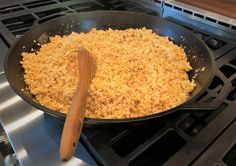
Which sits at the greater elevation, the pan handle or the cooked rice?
the pan handle

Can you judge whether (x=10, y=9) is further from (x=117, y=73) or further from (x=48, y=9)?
(x=117, y=73)

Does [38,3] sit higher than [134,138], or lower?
higher

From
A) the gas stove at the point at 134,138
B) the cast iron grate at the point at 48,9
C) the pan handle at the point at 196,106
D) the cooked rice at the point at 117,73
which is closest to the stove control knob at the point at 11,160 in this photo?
the gas stove at the point at 134,138

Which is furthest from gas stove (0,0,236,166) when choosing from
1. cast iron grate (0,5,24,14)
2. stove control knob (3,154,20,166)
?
cast iron grate (0,5,24,14)

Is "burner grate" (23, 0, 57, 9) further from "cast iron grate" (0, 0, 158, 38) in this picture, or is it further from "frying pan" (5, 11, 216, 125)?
"frying pan" (5, 11, 216, 125)

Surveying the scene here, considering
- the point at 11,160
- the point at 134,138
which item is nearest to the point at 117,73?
the point at 134,138

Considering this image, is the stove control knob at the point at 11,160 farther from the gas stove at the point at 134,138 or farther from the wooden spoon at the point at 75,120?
the wooden spoon at the point at 75,120

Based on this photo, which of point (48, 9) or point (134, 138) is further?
point (48, 9)

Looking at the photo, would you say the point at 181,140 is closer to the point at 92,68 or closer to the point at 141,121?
the point at 141,121
